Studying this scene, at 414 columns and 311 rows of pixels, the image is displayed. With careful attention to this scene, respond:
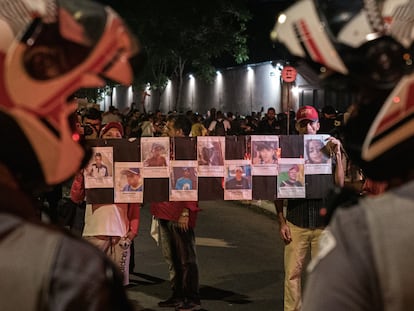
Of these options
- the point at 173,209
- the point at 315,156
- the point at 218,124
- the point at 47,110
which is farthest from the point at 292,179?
the point at 218,124

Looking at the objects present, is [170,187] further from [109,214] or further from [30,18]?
[30,18]

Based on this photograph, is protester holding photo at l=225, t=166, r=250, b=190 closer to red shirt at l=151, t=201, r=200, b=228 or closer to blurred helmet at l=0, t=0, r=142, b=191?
red shirt at l=151, t=201, r=200, b=228

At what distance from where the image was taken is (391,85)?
1.81 m

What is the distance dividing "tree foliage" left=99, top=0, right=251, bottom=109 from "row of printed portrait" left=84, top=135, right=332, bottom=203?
17933 mm

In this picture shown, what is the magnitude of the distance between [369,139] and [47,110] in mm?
829

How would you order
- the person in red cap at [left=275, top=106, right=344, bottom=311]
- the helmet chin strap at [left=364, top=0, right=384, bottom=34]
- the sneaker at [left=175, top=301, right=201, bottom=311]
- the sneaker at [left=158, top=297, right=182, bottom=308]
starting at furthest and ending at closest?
the sneaker at [left=158, top=297, right=182, bottom=308] < the sneaker at [left=175, top=301, right=201, bottom=311] < the person in red cap at [left=275, top=106, right=344, bottom=311] < the helmet chin strap at [left=364, top=0, right=384, bottom=34]

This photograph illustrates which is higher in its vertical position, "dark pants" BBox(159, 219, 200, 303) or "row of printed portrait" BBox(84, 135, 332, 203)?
"row of printed portrait" BBox(84, 135, 332, 203)

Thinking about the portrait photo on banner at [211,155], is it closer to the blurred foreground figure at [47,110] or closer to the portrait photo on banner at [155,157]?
the portrait photo on banner at [155,157]

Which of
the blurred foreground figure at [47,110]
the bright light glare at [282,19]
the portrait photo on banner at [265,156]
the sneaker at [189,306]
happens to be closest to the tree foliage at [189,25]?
the sneaker at [189,306]

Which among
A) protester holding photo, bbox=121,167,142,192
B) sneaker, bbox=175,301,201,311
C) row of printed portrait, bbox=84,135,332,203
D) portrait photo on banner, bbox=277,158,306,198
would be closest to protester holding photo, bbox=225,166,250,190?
row of printed portrait, bbox=84,135,332,203

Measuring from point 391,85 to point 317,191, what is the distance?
461cm

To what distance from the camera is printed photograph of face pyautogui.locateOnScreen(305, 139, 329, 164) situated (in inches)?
256

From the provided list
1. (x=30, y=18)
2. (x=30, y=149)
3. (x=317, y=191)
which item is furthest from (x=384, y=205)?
(x=317, y=191)

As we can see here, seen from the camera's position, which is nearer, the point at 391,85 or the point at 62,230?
the point at 62,230
